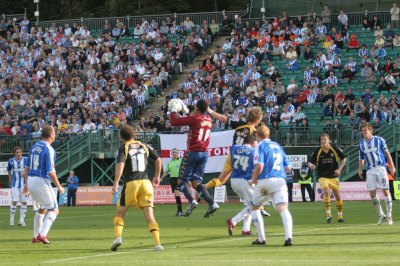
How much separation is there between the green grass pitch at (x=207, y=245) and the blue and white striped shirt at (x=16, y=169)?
273cm

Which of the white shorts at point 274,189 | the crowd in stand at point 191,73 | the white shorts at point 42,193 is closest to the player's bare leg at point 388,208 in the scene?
the white shorts at point 274,189

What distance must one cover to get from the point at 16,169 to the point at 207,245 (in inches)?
493

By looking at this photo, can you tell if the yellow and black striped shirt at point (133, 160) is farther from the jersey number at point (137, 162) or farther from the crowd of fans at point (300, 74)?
the crowd of fans at point (300, 74)

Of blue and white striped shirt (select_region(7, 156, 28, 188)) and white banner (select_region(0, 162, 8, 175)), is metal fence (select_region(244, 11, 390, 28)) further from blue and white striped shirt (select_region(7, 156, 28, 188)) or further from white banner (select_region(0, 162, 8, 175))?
blue and white striped shirt (select_region(7, 156, 28, 188))

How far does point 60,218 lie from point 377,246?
1529 centimetres

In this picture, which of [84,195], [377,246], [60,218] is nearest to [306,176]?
[84,195]

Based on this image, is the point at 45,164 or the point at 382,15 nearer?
the point at 45,164

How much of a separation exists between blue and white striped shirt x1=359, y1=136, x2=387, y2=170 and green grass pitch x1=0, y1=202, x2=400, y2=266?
1470 mm

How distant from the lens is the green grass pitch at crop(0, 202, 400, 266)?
Result: 1552 cm

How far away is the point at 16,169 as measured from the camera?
1168 inches

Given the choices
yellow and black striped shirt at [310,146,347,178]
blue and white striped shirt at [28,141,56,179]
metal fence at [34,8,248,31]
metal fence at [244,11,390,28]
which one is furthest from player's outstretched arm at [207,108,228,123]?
metal fence at [34,8,248,31]

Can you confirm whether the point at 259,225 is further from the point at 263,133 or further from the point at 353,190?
the point at 353,190

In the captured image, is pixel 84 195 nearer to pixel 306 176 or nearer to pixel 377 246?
pixel 306 176

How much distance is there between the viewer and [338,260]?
15.0 meters
